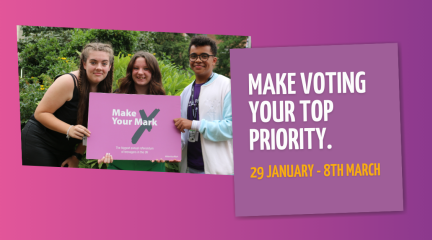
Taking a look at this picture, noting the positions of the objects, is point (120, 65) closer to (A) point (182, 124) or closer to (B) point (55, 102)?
(B) point (55, 102)

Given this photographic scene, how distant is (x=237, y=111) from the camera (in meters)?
3.23

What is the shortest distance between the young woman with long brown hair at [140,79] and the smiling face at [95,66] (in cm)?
24

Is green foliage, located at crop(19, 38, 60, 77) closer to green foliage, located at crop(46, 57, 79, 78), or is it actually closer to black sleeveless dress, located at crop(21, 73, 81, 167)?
green foliage, located at crop(46, 57, 79, 78)

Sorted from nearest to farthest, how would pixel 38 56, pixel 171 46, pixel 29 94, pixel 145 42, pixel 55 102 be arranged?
1. pixel 55 102
2. pixel 29 94
3. pixel 38 56
4. pixel 145 42
5. pixel 171 46

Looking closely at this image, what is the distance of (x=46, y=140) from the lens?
3.31 meters

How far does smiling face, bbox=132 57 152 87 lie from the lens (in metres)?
3.27

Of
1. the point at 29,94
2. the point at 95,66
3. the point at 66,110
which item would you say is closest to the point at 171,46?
the point at 95,66

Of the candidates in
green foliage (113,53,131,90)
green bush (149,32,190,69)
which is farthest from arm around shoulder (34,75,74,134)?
green bush (149,32,190,69)

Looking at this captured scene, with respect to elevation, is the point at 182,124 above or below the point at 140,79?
below

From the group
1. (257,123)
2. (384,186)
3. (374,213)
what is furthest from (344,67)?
(374,213)

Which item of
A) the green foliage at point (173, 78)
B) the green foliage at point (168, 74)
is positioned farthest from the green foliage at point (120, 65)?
the green foliage at point (173, 78)

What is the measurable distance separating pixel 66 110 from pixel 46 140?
435 millimetres

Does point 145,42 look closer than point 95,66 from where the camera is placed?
No

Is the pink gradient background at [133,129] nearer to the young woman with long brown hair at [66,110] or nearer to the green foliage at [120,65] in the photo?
the young woman with long brown hair at [66,110]
